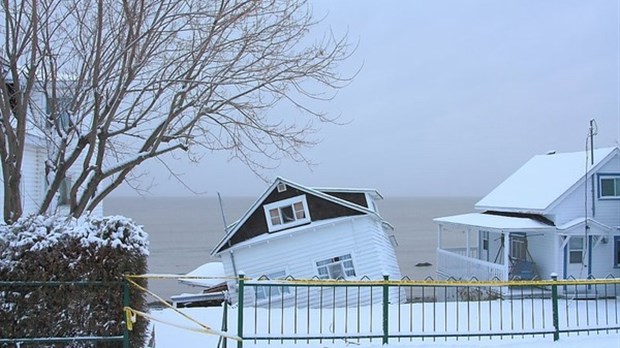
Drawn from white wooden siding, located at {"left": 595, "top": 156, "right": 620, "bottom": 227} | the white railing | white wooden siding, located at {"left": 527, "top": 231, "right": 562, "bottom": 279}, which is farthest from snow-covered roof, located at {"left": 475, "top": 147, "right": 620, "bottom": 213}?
the white railing

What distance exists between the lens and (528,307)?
64.8 feet

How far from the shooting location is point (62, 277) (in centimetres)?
706

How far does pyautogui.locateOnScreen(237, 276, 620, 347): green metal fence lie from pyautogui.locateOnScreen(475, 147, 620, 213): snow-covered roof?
396cm

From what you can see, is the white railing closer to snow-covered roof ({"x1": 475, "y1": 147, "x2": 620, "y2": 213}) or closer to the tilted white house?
the tilted white house

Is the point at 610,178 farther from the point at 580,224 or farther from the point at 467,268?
the point at 467,268

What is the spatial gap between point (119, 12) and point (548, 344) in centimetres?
849

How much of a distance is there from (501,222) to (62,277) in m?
20.5

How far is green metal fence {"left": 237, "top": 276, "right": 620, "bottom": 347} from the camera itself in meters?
9.12

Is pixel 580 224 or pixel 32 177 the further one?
pixel 580 224

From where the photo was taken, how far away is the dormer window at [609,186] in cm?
2469

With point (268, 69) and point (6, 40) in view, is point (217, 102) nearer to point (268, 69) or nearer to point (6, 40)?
point (268, 69)

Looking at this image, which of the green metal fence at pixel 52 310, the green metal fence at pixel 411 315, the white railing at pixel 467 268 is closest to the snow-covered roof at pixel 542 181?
the white railing at pixel 467 268

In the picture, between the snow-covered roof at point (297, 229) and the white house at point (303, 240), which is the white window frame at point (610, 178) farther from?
the snow-covered roof at point (297, 229)

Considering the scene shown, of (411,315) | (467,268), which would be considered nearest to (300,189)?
(467,268)
